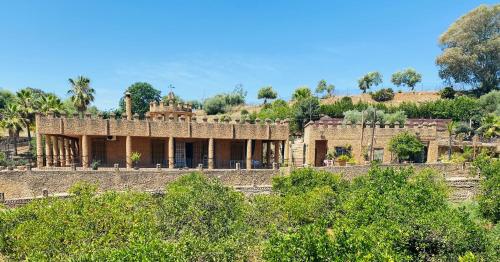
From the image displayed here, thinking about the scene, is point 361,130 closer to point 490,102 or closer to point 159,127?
point 159,127

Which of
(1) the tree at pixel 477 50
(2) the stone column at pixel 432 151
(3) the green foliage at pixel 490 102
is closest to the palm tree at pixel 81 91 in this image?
(2) the stone column at pixel 432 151

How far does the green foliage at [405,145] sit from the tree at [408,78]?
4762cm

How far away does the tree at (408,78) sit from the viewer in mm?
73375

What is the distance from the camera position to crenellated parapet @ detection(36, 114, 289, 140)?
25875 millimetres

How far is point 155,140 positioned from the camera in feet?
97.0

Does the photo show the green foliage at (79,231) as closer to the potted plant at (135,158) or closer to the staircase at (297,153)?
the potted plant at (135,158)

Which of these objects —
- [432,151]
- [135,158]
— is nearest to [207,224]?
[135,158]

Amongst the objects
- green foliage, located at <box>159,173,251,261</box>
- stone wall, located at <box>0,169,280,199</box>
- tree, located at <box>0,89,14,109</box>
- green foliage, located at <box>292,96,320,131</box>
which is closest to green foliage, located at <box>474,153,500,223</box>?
green foliage, located at <box>159,173,251,261</box>

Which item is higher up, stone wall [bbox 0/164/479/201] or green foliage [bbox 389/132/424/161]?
green foliage [bbox 389/132/424/161]

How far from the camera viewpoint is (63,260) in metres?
9.12

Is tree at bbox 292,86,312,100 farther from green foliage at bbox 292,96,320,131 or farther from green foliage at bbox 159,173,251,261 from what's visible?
green foliage at bbox 159,173,251,261

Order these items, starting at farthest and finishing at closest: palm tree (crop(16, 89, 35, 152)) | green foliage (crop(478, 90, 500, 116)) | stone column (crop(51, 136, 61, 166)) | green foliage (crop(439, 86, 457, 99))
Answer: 1. green foliage (crop(439, 86, 457, 99))
2. green foliage (crop(478, 90, 500, 116))
3. palm tree (crop(16, 89, 35, 152))
4. stone column (crop(51, 136, 61, 166))

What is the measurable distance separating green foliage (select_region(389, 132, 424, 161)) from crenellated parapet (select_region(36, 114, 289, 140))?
33.7ft

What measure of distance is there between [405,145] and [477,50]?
142 ft
